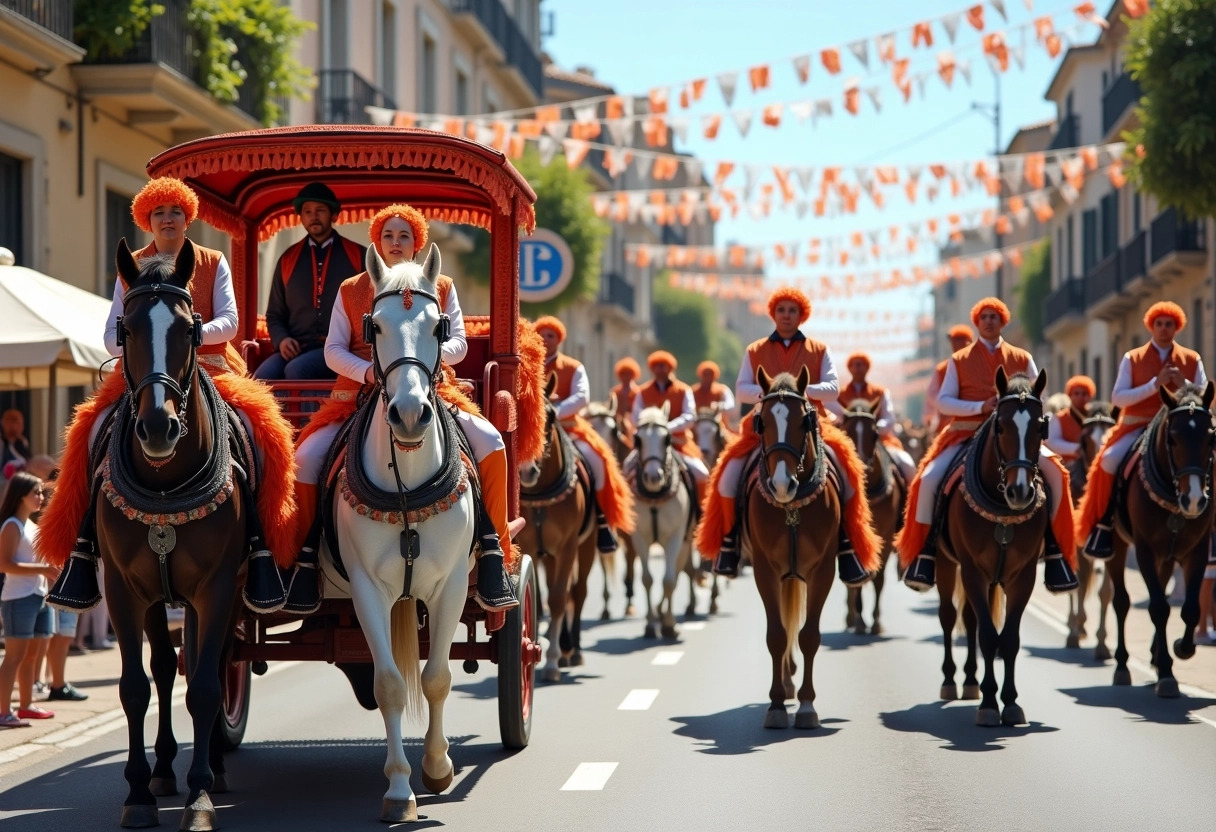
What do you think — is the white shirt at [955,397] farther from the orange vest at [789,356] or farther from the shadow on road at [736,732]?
the shadow on road at [736,732]

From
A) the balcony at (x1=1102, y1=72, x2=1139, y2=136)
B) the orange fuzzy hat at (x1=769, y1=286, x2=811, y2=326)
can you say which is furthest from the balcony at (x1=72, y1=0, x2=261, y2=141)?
the balcony at (x1=1102, y1=72, x2=1139, y2=136)

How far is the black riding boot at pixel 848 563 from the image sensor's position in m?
10.5

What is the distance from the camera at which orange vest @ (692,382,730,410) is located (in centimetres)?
2148

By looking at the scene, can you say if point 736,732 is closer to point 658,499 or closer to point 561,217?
point 658,499

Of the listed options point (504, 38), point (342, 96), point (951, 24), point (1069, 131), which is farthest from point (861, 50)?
point (1069, 131)

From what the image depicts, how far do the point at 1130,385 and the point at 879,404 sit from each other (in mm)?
3830

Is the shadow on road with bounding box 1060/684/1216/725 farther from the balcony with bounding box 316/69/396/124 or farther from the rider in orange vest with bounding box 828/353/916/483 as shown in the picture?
the balcony with bounding box 316/69/396/124

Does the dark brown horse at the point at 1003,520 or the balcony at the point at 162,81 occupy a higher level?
the balcony at the point at 162,81

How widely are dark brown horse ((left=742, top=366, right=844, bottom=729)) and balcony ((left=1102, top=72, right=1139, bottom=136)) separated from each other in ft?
98.0

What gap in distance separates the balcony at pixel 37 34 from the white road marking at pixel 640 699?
945 centimetres

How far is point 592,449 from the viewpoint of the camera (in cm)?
1350

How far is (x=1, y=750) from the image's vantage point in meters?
9.43

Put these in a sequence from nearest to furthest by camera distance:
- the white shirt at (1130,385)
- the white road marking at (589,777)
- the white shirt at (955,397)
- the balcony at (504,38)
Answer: the white road marking at (589,777), the white shirt at (955,397), the white shirt at (1130,385), the balcony at (504,38)

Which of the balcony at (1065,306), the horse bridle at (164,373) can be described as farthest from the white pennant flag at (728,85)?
the balcony at (1065,306)
